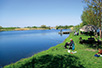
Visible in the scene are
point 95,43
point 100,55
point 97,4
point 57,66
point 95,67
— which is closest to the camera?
point 95,67

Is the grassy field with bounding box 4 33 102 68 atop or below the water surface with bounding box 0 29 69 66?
atop

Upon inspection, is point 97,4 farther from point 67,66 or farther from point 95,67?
point 67,66

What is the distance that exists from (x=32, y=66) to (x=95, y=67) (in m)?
4.92

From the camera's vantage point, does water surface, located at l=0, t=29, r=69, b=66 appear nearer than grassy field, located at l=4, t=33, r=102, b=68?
No

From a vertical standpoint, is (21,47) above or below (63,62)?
below

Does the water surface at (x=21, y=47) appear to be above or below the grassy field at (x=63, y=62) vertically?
below

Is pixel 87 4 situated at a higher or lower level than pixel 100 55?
higher

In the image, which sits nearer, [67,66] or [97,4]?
[67,66]

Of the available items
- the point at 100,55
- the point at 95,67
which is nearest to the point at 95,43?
the point at 100,55

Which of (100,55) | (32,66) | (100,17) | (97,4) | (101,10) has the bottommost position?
(32,66)

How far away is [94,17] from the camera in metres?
12.7

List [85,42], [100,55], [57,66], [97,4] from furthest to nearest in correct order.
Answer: [85,42] < [97,4] < [100,55] < [57,66]

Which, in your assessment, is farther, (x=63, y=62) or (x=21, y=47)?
(x=21, y=47)

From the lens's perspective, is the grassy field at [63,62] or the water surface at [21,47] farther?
the water surface at [21,47]
